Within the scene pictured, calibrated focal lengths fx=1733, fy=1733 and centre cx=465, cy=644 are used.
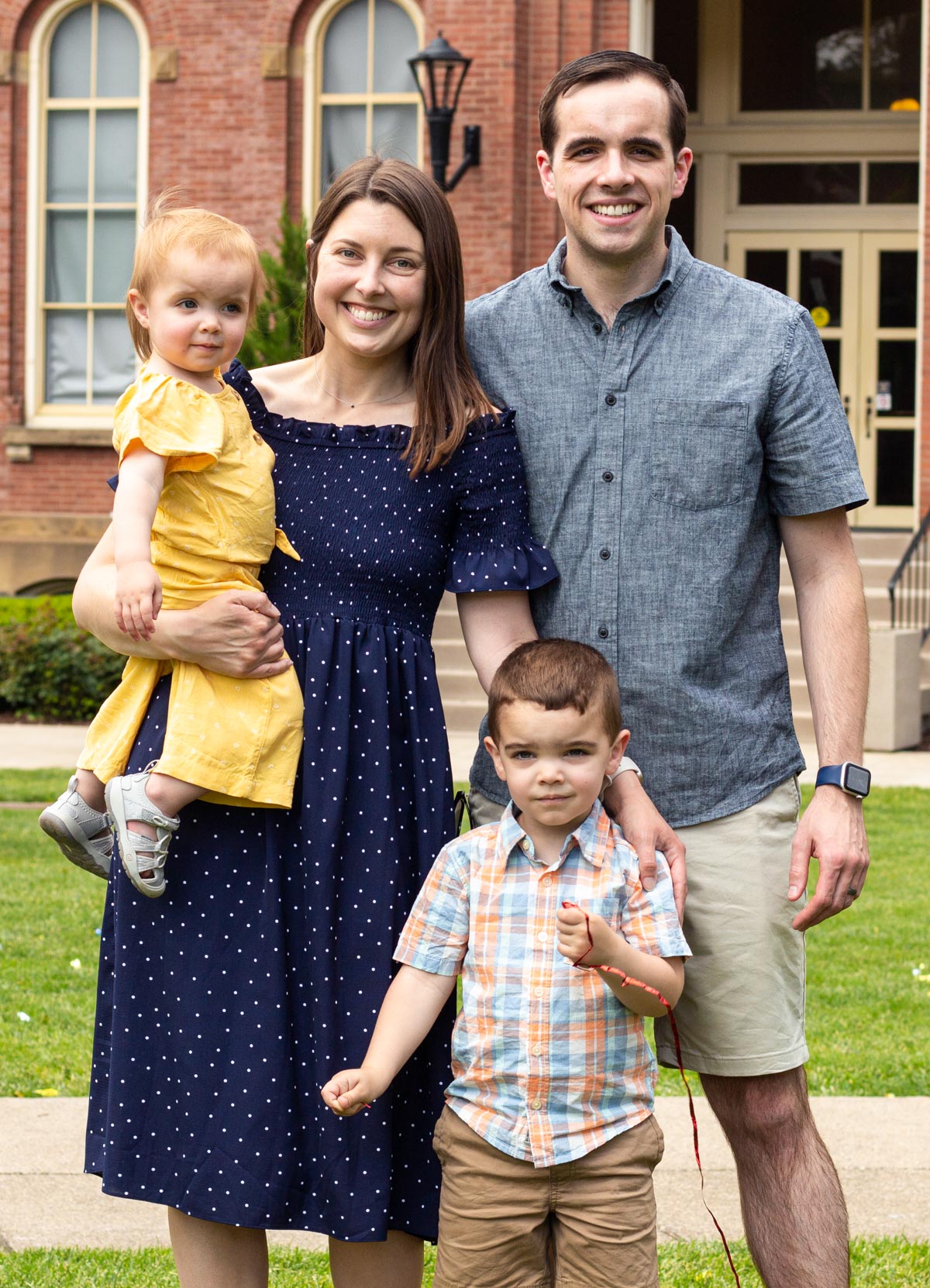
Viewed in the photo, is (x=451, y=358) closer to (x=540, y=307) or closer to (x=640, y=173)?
(x=540, y=307)

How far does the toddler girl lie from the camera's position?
2.87 meters

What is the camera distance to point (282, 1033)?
2955 millimetres

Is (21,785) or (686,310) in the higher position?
(686,310)

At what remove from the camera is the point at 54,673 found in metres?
13.3

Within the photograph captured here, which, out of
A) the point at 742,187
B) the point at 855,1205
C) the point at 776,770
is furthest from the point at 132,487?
the point at 742,187

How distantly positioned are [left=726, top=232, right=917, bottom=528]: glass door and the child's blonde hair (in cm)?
1395

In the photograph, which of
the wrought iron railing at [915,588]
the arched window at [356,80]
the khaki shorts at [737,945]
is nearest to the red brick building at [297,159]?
the arched window at [356,80]

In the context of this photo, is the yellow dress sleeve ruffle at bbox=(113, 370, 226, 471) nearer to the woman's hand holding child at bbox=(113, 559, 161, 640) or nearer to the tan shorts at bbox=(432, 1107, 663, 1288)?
the woman's hand holding child at bbox=(113, 559, 161, 640)

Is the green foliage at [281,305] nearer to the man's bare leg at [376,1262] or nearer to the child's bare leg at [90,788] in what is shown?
the child's bare leg at [90,788]

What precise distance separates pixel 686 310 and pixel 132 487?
105 centimetres

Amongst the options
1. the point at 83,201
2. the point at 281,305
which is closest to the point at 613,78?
the point at 281,305

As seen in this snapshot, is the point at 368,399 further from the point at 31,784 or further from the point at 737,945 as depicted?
the point at 31,784

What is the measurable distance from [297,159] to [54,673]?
5503mm

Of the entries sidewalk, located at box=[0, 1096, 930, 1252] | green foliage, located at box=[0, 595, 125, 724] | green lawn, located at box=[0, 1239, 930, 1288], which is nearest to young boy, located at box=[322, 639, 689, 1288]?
green lawn, located at box=[0, 1239, 930, 1288]
